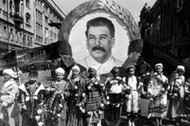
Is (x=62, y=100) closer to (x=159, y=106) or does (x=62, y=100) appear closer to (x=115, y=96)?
(x=115, y=96)

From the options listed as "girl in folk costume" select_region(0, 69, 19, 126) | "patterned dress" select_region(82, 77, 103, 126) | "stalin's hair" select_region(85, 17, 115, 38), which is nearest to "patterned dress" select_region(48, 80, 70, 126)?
"patterned dress" select_region(82, 77, 103, 126)

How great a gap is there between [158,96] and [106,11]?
11.9ft

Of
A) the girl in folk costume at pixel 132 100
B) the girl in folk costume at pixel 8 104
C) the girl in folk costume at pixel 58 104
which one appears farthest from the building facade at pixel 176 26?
the girl in folk costume at pixel 8 104

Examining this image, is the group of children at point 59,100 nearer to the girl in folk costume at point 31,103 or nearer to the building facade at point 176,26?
the girl in folk costume at point 31,103

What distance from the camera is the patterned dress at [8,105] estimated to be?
17.9 ft

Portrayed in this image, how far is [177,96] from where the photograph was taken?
21.6 feet

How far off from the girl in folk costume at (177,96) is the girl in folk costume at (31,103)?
3.51 meters

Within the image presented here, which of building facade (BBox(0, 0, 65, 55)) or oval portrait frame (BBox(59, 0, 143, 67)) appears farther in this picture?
building facade (BBox(0, 0, 65, 55))

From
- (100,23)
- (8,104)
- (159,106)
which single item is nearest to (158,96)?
(159,106)

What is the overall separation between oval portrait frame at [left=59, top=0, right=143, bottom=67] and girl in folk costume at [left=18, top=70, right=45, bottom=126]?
3.27 meters

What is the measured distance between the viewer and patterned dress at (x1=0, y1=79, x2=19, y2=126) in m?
5.45

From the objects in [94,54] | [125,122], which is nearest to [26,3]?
[94,54]

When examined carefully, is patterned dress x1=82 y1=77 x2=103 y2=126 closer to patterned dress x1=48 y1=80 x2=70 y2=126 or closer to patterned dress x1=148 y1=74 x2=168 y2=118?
patterned dress x1=48 y1=80 x2=70 y2=126

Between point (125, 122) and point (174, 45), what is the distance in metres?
17.2
